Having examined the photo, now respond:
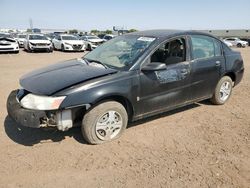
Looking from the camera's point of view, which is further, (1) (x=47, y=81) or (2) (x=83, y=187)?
(1) (x=47, y=81)

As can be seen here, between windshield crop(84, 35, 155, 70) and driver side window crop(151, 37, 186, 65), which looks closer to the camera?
windshield crop(84, 35, 155, 70)

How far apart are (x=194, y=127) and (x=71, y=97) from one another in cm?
227

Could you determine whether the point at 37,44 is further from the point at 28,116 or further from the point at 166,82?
the point at 28,116

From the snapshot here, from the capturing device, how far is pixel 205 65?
494 cm

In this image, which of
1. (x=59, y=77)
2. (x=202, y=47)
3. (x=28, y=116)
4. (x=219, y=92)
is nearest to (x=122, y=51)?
(x=59, y=77)

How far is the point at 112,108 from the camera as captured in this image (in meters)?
3.80

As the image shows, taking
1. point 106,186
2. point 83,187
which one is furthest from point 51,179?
point 106,186

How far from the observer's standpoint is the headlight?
341cm

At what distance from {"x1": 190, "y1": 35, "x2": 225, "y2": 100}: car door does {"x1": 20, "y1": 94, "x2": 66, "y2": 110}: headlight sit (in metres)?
2.49

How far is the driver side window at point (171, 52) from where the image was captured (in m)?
4.39

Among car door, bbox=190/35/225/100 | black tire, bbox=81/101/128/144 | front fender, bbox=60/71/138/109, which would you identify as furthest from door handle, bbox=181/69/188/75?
black tire, bbox=81/101/128/144

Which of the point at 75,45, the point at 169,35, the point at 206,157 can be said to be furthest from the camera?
the point at 75,45

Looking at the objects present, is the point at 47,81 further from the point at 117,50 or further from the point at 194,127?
the point at 194,127

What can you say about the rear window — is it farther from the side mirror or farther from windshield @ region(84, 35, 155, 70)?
the side mirror
